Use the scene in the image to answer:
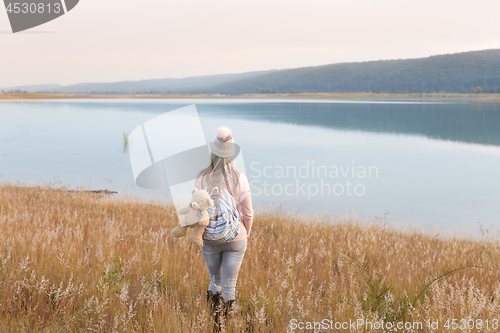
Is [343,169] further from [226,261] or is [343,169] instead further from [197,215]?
[197,215]

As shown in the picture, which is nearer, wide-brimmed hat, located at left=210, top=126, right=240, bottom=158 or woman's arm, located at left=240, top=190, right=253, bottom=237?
wide-brimmed hat, located at left=210, top=126, right=240, bottom=158

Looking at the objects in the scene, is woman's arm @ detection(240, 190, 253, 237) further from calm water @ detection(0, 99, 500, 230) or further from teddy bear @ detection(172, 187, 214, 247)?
calm water @ detection(0, 99, 500, 230)

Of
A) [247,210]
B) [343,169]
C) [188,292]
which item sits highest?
[247,210]

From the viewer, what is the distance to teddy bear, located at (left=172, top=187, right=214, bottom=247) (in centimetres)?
315

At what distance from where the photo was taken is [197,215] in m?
3.21

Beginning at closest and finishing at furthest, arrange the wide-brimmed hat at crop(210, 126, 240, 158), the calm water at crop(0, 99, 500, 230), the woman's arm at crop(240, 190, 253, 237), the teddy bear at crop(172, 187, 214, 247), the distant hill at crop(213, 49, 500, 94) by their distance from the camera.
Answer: the teddy bear at crop(172, 187, 214, 247) → the wide-brimmed hat at crop(210, 126, 240, 158) → the woman's arm at crop(240, 190, 253, 237) → the calm water at crop(0, 99, 500, 230) → the distant hill at crop(213, 49, 500, 94)

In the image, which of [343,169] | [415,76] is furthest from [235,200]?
[415,76]

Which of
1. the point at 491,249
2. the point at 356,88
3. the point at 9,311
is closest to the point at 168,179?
the point at 491,249

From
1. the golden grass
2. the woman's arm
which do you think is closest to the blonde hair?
the woman's arm

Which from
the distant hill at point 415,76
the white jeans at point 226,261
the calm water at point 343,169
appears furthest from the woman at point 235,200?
the distant hill at point 415,76

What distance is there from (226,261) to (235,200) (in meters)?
0.61

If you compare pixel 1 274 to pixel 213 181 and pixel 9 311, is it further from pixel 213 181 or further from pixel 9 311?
pixel 213 181

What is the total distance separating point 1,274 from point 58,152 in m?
30.5

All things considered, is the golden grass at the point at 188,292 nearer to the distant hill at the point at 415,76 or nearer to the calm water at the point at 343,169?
the calm water at the point at 343,169
